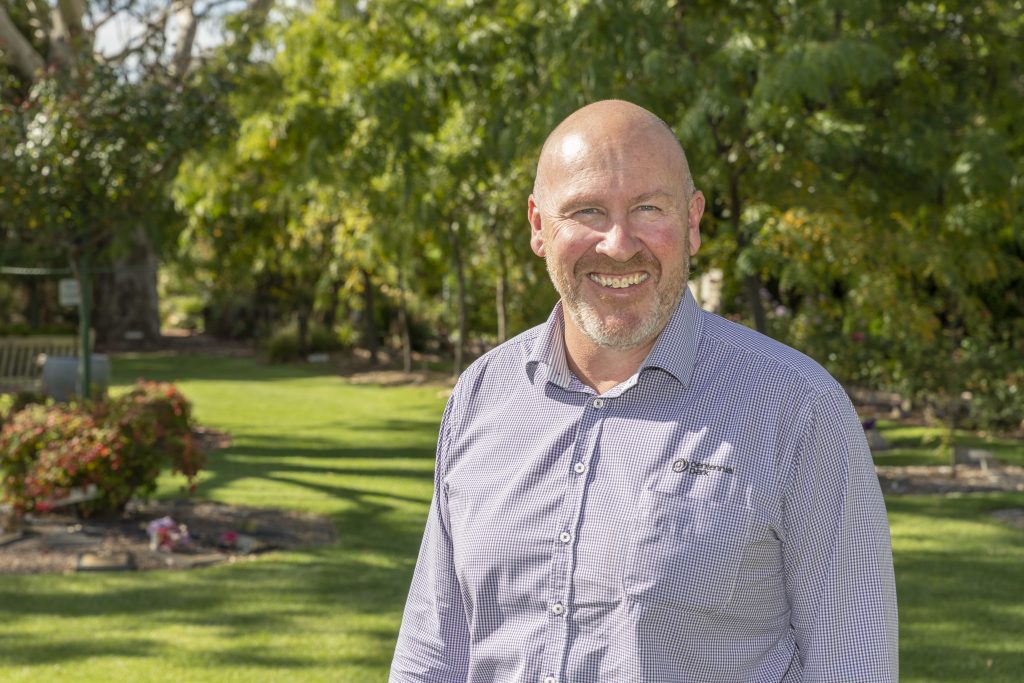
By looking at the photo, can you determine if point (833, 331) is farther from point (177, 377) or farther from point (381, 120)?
point (177, 377)

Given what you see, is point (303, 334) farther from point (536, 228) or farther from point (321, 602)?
point (536, 228)

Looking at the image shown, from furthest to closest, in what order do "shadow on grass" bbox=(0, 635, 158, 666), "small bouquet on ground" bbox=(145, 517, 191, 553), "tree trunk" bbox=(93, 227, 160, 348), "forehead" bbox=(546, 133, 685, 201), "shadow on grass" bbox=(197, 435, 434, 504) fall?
"tree trunk" bbox=(93, 227, 160, 348), "shadow on grass" bbox=(197, 435, 434, 504), "small bouquet on ground" bbox=(145, 517, 191, 553), "shadow on grass" bbox=(0, 635, 158, 666), "forehead" bbox=(546, 133, 685, 201)

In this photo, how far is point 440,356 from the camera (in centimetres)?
2988

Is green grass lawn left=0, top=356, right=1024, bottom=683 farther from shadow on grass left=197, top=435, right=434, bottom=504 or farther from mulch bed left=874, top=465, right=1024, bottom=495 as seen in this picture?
mulch bed left=874, top=465, right=1024, bottom=495

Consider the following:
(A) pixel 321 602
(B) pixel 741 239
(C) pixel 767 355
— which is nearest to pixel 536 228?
(C) pixel 767 355

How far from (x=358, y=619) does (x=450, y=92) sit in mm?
7114

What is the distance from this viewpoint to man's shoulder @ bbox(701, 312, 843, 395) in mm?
2271

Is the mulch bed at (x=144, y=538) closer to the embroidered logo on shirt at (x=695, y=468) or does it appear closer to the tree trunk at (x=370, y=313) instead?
the embroidered logo on shirt at (x=695, y=468)

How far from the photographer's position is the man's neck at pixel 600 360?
2.50 meters

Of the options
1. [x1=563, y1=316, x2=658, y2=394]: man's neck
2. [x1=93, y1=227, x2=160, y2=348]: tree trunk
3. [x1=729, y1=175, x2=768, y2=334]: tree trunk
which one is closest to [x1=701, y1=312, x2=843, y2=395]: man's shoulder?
[x1=563, y1=316, x2=658, y2=394]: man's neck

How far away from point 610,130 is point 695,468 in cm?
62

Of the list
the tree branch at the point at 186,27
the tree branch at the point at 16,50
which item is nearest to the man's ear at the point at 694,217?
the tree branch at the point at 16,50

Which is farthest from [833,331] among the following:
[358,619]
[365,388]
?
[358,619]

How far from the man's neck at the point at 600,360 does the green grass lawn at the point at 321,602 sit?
429 cm
